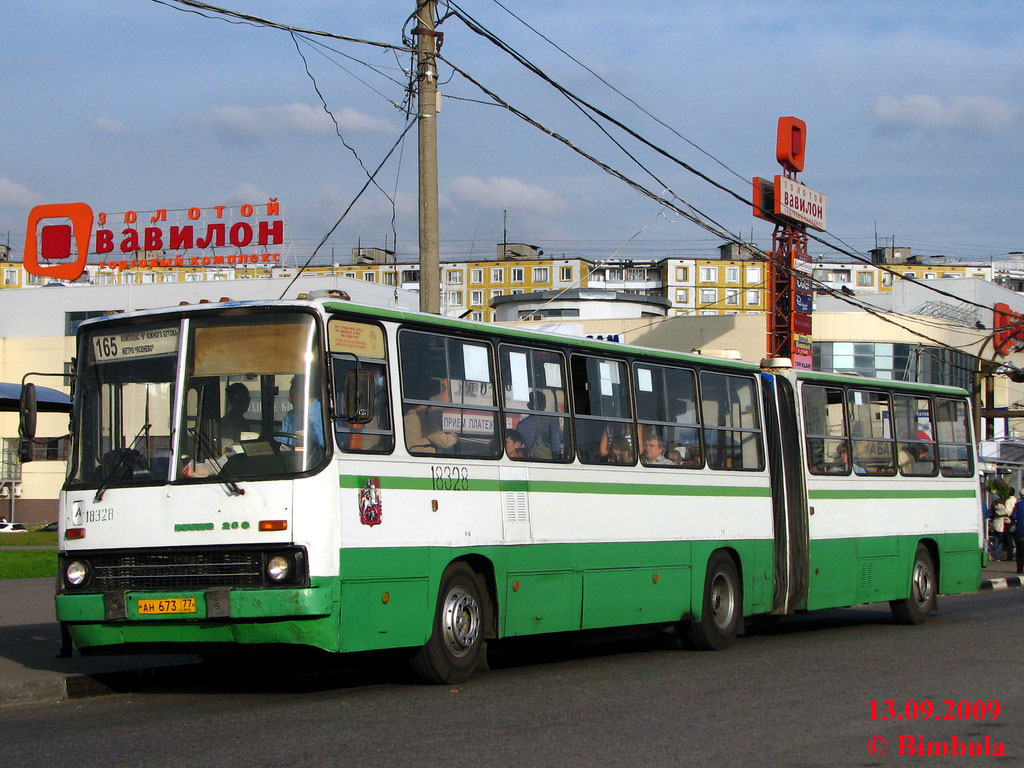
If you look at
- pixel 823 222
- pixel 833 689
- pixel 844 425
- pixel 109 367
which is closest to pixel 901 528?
pixel 844 425

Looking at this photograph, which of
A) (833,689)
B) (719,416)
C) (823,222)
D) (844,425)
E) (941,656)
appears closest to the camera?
(833,689)

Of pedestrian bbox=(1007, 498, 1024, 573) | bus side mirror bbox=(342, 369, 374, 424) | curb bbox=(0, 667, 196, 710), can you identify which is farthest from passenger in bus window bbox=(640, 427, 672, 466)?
pedestrian bbox=(1007, 498, 1024, 573)

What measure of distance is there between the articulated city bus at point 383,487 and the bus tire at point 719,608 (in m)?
0.03

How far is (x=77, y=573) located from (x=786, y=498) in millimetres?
8602

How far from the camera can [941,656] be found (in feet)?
43.2

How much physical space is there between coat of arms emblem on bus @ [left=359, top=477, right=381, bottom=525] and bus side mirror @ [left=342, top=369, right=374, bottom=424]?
54 cm

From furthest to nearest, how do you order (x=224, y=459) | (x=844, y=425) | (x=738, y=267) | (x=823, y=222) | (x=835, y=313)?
(x=738, y=267) → (x=835, y=313) → (x=823, y=222) → (x=844, y=425) → (x=224, y=459)

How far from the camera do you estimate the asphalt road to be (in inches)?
304

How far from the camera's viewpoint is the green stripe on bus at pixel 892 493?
1662cm

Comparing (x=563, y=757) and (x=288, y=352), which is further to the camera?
(x=288, y=352)

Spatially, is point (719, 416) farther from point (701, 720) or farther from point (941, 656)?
point (701, 720)

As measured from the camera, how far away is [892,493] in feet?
58.6

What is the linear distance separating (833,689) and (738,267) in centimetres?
12486

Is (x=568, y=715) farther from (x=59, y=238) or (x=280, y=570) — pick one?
(x=59, y=238)
